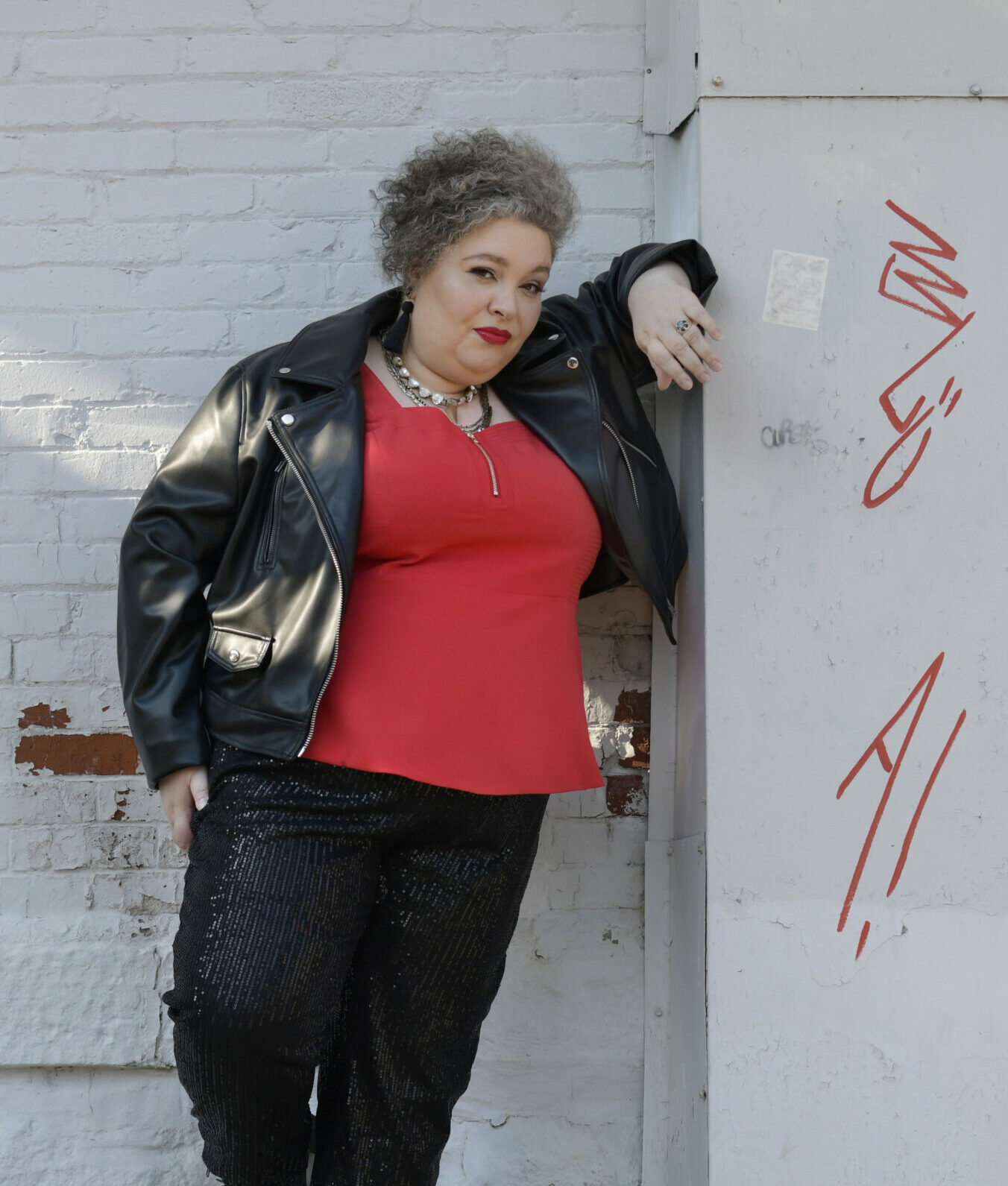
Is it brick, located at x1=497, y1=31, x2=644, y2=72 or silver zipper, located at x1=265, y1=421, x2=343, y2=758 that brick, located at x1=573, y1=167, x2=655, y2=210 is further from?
silver zipper, located at x1=265, y1=421, x2=343, y2=758

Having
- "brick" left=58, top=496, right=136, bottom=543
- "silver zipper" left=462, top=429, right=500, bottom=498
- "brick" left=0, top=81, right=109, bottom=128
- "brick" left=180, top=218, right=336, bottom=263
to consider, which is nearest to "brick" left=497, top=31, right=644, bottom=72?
"brick" left=180, top=218, right=336, bottom=263

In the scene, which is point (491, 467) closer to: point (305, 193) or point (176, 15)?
point (305, 193)

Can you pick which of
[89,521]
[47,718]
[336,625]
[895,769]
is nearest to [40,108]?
[89,521]

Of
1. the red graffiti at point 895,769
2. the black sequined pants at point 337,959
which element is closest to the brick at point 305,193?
the black sequined pants at point 337,959

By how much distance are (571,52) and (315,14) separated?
1.85 feet

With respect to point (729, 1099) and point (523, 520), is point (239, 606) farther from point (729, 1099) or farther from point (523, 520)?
point (729, 1099)

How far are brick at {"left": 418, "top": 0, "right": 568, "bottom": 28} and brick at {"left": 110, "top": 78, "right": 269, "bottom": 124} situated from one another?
16.0 inches

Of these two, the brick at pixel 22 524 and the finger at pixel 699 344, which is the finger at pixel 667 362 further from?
the brick at pixel 22 524

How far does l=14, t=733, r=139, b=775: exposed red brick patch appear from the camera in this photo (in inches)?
98.8

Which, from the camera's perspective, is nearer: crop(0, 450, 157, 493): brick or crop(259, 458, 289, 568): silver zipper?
crop(259, 458, 289, 568): silver zipper

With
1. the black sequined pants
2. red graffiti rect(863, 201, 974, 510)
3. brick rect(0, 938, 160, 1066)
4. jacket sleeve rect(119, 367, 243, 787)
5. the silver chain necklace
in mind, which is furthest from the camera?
brick rect(0, 938, 160, 1066)

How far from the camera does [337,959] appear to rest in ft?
6.13

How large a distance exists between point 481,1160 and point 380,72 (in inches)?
92.7

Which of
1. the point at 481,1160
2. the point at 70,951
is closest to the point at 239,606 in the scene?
the point at 70,951
